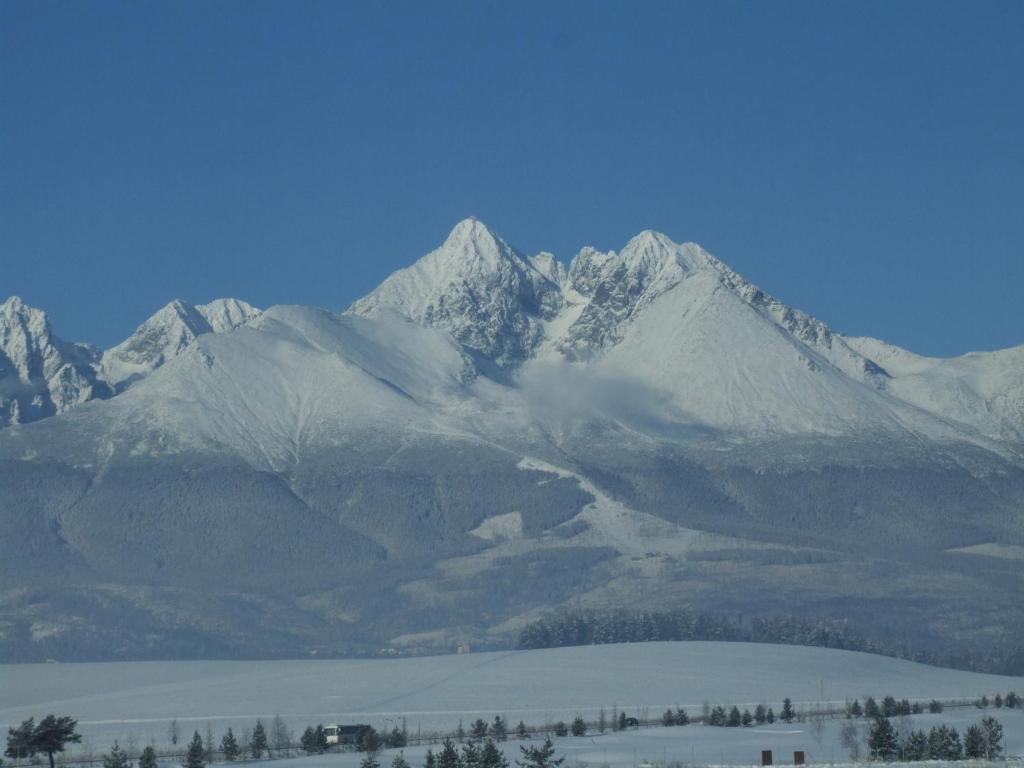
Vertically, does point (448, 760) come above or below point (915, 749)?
above

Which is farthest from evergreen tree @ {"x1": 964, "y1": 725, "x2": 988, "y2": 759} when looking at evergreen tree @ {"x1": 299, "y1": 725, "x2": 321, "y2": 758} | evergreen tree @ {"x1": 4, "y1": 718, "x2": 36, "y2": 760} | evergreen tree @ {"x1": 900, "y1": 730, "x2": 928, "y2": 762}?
evergreen tree @ {"x1": 4, "y1": 718, "x2": 36, "y2": 760}

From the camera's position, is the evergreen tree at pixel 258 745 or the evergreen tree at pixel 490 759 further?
the evergreen tree at pixel 258 745

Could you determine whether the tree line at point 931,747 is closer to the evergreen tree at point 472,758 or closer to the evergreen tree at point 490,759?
the evergreen tree at point 490,759

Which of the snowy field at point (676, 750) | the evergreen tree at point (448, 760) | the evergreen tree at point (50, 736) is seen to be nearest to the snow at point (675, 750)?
the snowy field at point (676, 750)

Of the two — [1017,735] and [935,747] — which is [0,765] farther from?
[1017,735]

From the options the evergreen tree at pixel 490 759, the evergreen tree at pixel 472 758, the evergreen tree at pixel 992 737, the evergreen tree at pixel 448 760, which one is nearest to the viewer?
the evergreen tree at pixel 490 759

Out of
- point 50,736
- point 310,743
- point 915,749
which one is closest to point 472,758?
point 915,749

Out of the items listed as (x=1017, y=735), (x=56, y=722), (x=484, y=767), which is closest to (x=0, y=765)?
(x=56, y=722)

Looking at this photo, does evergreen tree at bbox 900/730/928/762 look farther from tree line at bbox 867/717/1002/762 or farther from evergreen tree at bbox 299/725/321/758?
evergreen tree at bbox 299/725/321/758

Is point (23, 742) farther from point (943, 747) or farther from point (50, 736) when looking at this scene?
point (943, 747)

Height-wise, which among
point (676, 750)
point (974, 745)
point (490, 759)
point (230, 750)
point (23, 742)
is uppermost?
point (23, 742)

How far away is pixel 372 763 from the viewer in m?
150

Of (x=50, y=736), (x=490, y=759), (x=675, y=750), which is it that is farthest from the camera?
(x=675, y=750)

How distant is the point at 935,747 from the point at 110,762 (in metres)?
56.6
